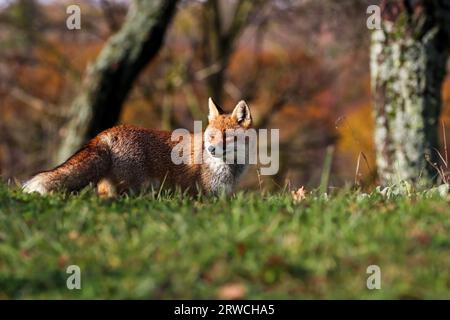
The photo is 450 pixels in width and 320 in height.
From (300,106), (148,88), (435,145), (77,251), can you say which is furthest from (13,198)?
(300,106)

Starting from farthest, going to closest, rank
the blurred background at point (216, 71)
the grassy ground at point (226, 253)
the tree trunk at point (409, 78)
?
the blurred background at point (216, 71) < the tree trunk at point (409, 78) < the grassy ground at point (226, 253)

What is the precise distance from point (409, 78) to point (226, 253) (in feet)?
26.9

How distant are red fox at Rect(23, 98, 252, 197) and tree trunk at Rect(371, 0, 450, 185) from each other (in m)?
4.01

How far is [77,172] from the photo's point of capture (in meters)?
8.72

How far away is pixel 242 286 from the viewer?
514cm

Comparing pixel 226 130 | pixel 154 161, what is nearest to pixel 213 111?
pixel 226 130

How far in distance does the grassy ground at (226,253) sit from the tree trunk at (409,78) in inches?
251

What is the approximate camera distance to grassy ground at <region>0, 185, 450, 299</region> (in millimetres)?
5184

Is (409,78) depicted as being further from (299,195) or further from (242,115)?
(299,195)

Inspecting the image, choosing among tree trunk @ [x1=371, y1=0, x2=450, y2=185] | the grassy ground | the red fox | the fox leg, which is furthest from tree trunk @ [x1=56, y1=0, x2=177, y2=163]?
the grassy ground

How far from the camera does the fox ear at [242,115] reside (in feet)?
31.9

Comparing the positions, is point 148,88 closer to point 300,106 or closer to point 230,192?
point 300,106

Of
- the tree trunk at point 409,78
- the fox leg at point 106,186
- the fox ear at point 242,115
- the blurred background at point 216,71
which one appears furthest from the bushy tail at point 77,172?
the blurred background at point 216,71

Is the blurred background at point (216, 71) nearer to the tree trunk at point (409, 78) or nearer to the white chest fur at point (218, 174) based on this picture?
the tree trunk at point (409, 78)
